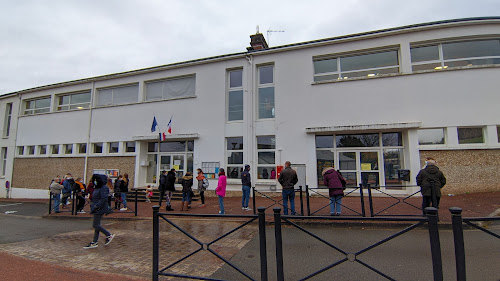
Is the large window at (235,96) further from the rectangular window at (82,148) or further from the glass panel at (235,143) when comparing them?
the rectangular window at (82,148)

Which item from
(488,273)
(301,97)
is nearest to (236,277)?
(488,273)

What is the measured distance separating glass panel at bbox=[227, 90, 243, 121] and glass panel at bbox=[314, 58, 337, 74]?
4.19m

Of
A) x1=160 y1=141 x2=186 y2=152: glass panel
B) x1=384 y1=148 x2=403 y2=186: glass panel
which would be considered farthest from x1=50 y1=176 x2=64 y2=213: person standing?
x1=384 y1=148 x2=403 y2=186: glass panel

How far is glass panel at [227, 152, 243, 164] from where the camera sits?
13.8 meters

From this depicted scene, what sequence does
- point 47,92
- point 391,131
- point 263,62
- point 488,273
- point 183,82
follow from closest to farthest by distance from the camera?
point 488,273 → point 391,131 → point 263,62 → point 183,82 → point 47,92

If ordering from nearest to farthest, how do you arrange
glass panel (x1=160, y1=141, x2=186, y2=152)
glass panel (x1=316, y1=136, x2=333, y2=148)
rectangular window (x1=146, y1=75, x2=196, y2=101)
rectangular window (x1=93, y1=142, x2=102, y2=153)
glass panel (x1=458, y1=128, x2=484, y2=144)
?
1. glass panel (x1=458, y1=128, x2=484, y2=144)
2. glass panel (x1=316, y1=136, x2=333, y2=148)
3. glass panel (x1=160, y1=141, x2=186, y2=152)
4. rectangular window (x1=146, y1=75, x2=196, y2=101)
5. rectangular window (x1=93, y1=142, x2=102, y2=153)

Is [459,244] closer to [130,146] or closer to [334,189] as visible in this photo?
[334,189]

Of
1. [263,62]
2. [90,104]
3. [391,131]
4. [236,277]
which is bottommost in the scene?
[236,277]

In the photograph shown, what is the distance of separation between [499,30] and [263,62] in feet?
34.0

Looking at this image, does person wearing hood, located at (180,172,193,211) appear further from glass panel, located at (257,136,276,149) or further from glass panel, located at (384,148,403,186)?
glass panel, located at (384,148,403,186)

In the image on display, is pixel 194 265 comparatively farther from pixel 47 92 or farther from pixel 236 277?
pixel 47 92

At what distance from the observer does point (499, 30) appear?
438 inches

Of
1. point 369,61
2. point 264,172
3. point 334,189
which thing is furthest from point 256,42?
point 334,189

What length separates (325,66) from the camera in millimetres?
13203
